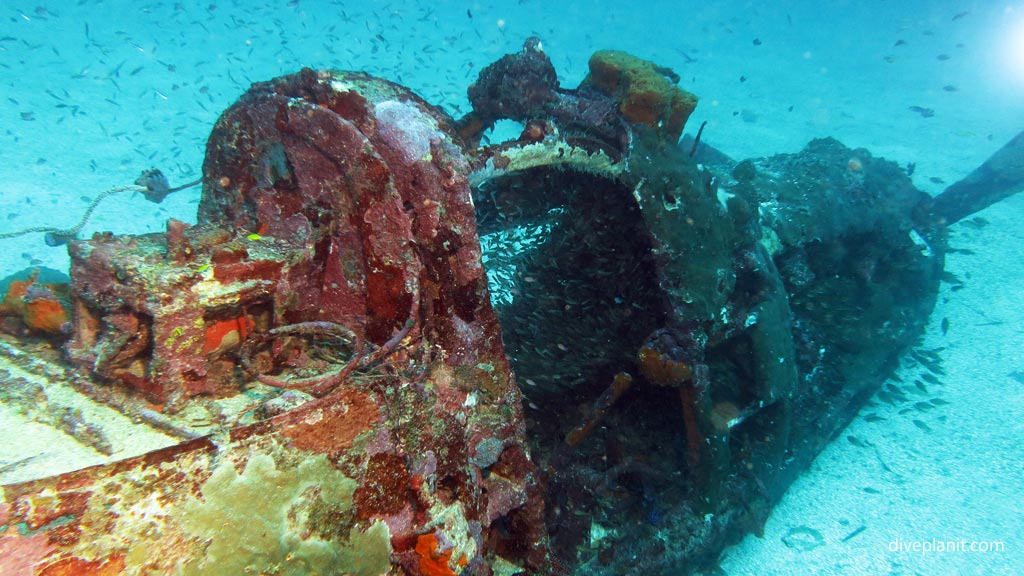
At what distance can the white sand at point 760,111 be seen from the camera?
643cm

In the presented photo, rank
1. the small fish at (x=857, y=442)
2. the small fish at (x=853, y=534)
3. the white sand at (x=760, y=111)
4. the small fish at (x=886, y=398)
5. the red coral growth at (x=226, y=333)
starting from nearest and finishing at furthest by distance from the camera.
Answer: the red coral growth at (x=226, y=333) → the small fish at (x=853, y=534) → the white sand at (x=760, y=111) → the small fish at (x=857, y=442) → the small fish at (x=886, y=398)

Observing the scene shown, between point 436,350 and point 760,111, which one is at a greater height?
point 760,111

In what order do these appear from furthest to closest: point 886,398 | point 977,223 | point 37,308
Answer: point 977,223, point 886,398, point 37,308

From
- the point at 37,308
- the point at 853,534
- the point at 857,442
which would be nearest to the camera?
the point at 37,308

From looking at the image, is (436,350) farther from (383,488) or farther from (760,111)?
(760,111)

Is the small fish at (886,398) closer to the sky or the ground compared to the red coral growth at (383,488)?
closer to the sky

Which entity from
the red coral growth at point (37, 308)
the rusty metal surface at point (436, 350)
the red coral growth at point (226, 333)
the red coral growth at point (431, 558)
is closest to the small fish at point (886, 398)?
the rusty metal surface at point (436, 350)

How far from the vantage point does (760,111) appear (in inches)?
967

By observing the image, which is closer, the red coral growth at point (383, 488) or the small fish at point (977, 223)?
the red coral growth at point (383, 488)

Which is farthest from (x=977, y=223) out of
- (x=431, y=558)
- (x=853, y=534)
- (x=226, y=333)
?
(x=226, y=333)

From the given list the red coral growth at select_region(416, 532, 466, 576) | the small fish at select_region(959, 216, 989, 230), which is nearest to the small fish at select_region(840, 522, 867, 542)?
the red coral growth at select_region(416, 532, 466, 576)

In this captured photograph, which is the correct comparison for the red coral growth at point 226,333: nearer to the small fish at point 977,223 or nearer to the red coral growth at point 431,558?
the red coral growth at point 431,558

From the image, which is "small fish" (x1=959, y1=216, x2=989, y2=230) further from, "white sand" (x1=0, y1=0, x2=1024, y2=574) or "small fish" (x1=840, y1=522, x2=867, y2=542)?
"small fish" (x1=840, y1=522, x2=867, y2=542)

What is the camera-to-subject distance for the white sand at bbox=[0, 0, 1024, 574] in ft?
21.1
